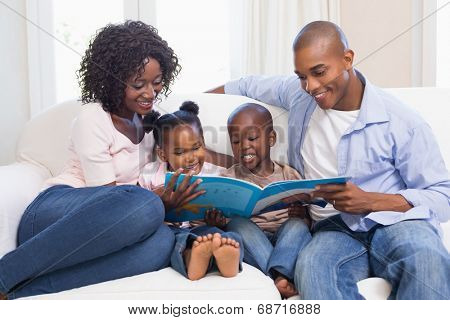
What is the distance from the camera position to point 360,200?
1229 mm

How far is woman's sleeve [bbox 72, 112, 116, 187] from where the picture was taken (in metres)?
1.38

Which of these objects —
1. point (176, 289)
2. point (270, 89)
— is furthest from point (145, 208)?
point (270, 89)

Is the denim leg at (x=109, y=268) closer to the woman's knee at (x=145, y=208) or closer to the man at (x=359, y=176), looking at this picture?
the woman's knee at (x=145, y=208)

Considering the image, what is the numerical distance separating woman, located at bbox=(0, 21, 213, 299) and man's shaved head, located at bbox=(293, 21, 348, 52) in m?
0.41

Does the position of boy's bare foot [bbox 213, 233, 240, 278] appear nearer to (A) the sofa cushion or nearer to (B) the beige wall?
(A) the sofa cushion

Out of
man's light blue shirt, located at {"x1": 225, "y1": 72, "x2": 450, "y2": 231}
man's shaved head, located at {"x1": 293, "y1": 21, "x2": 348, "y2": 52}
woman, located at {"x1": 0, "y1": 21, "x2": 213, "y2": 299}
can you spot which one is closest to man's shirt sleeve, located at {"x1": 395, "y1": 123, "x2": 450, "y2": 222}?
man's light blue shirt, located at {"x1": 225, "y1": 72, "x2": 450, "y2": 231}

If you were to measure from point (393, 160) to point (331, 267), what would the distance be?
36 cm

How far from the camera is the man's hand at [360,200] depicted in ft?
4.00

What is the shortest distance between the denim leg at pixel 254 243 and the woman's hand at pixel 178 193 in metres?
0.15

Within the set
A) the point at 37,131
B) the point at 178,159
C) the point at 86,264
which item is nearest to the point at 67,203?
the point at 86,264

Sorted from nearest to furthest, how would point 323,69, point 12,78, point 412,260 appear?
point 412,260, point 323,69, point 12,78

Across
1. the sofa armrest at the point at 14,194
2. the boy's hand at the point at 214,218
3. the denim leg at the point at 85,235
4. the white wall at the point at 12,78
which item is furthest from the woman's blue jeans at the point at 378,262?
the white wall at the point at 12,78

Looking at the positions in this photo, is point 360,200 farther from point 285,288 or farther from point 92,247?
point 92,247

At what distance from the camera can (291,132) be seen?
57.9 inches
